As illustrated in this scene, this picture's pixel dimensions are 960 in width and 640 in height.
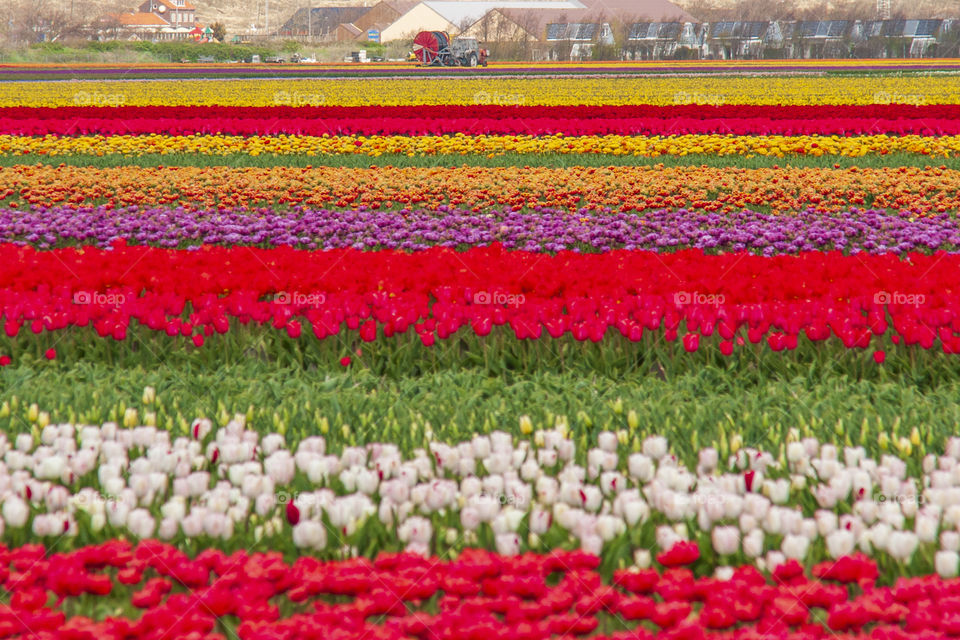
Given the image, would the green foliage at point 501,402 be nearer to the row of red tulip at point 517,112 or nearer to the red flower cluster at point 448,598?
the red flower cluster at point 448,598

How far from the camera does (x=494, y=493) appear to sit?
11.9 ft

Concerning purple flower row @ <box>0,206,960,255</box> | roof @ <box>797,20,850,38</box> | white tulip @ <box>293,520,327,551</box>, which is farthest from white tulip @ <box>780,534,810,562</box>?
roof @ <box>797,20,850,38</box>

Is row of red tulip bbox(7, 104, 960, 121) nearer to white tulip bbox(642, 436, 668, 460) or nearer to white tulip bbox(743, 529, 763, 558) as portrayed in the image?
white tulip bbox(642, 436, 668, 460)

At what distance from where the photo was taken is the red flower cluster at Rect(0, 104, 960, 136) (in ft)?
A: 62.8

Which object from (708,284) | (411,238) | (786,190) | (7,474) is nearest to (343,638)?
(7,474)

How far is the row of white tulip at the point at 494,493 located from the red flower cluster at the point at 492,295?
5.58 feet

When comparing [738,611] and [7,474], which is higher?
[738,611]

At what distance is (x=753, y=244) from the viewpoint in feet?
31.6

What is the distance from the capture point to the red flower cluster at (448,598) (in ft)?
8.66

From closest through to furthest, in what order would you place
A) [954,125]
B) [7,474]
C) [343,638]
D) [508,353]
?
[343,638] → [7,474] → [508,353] → [954,125]

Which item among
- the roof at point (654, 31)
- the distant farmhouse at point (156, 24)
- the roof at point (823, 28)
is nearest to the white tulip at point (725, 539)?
the roof at point (823, 28)

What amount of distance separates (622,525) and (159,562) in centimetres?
154

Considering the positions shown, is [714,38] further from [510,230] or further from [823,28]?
[510,230]

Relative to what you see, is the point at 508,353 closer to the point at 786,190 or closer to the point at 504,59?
the point at 786,190
